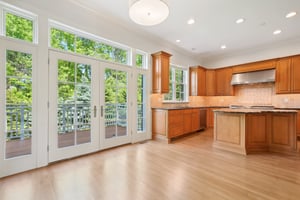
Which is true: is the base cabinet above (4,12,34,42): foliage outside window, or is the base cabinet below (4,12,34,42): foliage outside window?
below

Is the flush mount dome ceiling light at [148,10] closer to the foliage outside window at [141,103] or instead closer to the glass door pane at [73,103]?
the glass door pane at [73,103]

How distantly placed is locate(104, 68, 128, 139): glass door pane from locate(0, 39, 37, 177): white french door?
145 cm

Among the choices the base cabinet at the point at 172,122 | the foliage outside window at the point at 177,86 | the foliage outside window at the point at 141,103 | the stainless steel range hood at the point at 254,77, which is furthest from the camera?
the foliage outside window at the point at 177,86

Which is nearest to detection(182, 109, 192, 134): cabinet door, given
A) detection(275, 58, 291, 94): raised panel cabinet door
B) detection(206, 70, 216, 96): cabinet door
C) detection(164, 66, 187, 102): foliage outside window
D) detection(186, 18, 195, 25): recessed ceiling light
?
detection(164, 66, 187, 102): foliage outside window

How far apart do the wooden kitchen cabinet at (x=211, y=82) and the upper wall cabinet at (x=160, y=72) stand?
111 inches

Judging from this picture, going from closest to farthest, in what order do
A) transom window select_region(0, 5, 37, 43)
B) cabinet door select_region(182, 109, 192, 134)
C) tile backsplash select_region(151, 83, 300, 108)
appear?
transom window select_region(0, 5, 37, 43) < cabinet door select_region(182, 109, 192, 134) < tile backsplash select_region(151, 83, 300, 108)

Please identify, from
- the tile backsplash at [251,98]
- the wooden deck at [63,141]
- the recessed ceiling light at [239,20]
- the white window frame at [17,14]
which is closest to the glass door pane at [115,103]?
the wooden deck at [63,141]

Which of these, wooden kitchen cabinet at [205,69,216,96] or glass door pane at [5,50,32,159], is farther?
wooden kitchen cabinet at [205,69,216,96]

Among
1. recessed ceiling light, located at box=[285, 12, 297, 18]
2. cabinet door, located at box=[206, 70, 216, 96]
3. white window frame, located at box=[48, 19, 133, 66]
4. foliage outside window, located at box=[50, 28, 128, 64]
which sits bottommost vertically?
cabinet door, located at box=[206, 70, 216, 96]

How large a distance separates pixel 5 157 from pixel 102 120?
1748 mm

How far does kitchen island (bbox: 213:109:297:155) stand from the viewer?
11.4 feet

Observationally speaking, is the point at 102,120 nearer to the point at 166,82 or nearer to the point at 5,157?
the point at 5,157

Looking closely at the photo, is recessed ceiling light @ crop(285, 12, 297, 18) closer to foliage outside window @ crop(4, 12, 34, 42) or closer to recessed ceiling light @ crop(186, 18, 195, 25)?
recessed ceiling light @ crop(186, 18, 195, 25)

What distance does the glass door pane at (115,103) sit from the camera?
384 centimetres
